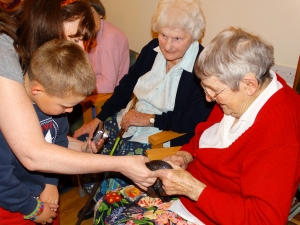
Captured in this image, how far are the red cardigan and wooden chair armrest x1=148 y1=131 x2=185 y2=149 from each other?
23.0 inches

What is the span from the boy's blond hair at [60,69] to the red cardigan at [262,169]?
0.68m

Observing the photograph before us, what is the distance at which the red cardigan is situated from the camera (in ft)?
4.12

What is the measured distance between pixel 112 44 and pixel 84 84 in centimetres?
141

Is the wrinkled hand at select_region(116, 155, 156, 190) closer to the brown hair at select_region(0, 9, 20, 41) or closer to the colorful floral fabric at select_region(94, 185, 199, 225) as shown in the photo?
the colorful floral fabric at select_region(94, 185, 199, 225)

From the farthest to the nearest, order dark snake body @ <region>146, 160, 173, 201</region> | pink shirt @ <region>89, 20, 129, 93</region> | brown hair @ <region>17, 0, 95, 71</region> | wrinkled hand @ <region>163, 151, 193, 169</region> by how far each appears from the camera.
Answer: pink shirt @ <region>89, 20, 129, 93</region>
wrinkled hand @ <region>163, 151, 193, 169</region>
dark snake body @ <region>146, 160, 173, 201</region>
brown hair @ <region>17, 0, 95, 71</region>

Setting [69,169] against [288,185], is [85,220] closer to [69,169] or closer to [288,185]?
[69,169]

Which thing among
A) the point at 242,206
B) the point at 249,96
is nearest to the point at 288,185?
the point at 242,206

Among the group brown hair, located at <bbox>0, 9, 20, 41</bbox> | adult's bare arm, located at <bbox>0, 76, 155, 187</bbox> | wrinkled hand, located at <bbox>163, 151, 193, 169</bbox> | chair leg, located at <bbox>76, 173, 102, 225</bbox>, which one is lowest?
chair leg, located at <bbox>76, 173, 102, 225</bbox>

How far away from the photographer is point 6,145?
1316 mm

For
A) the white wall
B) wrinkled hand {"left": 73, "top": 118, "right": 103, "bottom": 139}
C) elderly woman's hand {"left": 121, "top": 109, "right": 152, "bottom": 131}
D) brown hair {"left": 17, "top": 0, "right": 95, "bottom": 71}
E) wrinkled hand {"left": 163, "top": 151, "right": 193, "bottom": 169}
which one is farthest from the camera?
wrinkled hand {"left": 73, "top": 118, "right": 103, "bottom": 139}

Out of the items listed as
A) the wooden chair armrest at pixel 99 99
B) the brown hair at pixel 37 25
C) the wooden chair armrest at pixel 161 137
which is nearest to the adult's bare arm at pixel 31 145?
the brown hair at pixel 37 25

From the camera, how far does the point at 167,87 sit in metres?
→ 2.19

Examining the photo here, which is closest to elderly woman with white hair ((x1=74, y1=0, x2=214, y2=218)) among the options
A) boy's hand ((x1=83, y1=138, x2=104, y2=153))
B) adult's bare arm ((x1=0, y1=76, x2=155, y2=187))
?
boy's hand ((x1=83, y1=138, x2=104, y2=153))

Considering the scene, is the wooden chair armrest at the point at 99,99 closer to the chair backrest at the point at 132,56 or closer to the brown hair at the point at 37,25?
the chair backrest at the point at 132,56
